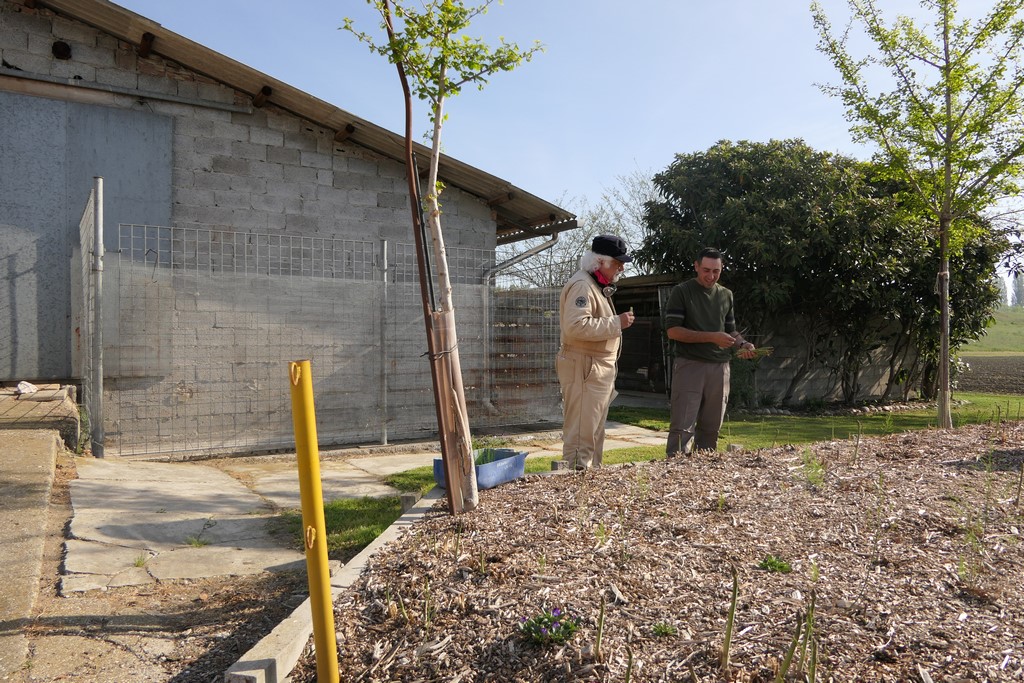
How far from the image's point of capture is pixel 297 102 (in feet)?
28.6

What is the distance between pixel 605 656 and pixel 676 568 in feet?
2.41

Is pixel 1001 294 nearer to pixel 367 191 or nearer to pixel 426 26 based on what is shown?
pixel 367 191

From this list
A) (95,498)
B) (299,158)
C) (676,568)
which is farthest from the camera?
(299,158)

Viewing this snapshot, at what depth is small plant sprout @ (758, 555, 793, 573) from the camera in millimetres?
2836

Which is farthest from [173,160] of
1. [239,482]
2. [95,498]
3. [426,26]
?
[426,26]

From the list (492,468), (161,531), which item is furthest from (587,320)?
(161,531)

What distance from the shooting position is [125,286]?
719 cm

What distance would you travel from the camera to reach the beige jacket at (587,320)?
4.69 metres

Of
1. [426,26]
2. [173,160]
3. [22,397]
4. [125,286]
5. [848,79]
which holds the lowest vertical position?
[22,397]

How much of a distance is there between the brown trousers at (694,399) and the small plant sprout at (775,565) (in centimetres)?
262

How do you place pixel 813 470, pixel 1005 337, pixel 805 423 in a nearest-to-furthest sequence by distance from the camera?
1. pixel 813 470
2. pixel 805 423
3. pixel 1005 337

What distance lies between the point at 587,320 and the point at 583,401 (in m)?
0.52

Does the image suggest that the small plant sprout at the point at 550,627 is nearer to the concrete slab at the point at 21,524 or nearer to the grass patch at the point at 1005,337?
the concrete slab at the point at 21,524

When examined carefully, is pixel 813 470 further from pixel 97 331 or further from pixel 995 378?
pixel 995 378
